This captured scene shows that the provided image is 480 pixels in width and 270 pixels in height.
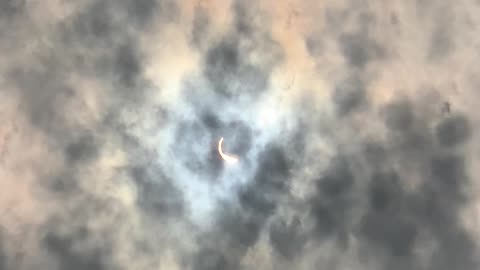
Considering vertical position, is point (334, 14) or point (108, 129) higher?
point (334, 14)

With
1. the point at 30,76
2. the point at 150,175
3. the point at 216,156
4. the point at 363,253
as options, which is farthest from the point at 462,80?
the point at 30,76

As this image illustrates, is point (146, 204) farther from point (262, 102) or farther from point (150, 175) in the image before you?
point (262, 102)

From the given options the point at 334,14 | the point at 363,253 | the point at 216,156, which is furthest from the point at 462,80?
the point at 216,156

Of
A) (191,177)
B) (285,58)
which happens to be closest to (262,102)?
(285,58)

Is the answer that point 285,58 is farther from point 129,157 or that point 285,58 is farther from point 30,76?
point 30,76

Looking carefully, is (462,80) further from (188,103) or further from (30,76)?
(30,76)

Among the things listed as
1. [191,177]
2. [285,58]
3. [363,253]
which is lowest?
[363,253]

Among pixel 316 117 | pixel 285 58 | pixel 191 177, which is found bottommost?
pixel 191 177

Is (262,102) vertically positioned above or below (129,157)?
above
